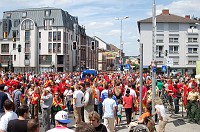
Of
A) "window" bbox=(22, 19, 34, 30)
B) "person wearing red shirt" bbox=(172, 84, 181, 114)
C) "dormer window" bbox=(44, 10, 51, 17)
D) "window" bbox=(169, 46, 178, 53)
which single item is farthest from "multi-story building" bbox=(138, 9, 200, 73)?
"person wearing red shirt" bbox=(172, 84, 181, 114)

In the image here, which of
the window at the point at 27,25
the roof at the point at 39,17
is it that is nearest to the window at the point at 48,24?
the roof at the point at 39,17

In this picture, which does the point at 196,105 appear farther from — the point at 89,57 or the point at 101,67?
the point at 101,67

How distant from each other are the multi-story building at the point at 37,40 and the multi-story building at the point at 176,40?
16.6 meters

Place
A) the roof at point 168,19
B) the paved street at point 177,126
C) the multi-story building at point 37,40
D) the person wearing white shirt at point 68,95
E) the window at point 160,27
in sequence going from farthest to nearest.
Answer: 1. the multi-story building at point 37,40
2. the window at point 160,27
3. the roof at point 168,19
4. the person wearing white shirt at point 68,95
5. the paved street at point 177,126

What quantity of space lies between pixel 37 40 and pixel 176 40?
31.5m

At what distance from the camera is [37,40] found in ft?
256

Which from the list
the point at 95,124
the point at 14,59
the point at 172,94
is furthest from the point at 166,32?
the point at 95,124

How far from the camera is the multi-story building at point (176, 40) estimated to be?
70312 mm

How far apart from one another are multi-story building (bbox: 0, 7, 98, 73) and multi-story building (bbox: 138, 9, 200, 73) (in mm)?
16595

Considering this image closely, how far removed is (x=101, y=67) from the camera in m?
132

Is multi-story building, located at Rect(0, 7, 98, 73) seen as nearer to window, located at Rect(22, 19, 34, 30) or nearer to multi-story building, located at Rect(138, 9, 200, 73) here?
window, located at Rect(22, 19, 34, 30)

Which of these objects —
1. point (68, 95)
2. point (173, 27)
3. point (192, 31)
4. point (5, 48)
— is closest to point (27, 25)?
point (5, 48)

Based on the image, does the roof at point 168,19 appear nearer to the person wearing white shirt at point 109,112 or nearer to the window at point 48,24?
the window at point 48,24

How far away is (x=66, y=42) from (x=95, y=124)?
73.2 m
